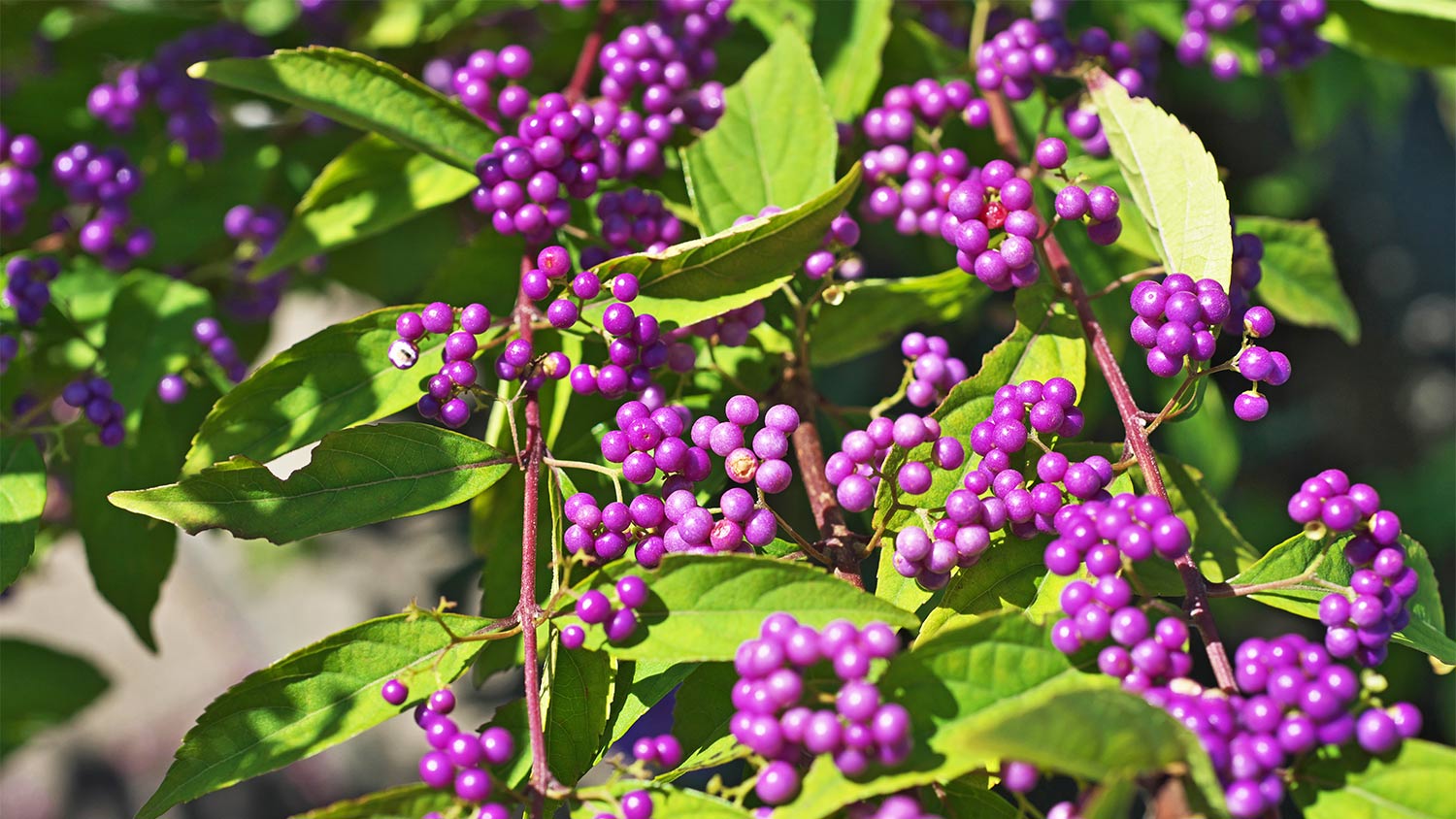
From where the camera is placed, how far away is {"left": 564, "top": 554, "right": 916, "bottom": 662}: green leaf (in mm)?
1288

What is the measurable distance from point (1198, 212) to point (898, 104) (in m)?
0.63

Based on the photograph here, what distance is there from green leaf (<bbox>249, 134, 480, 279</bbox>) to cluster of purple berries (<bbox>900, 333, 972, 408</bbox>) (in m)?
0.84

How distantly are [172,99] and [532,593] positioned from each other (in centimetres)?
153

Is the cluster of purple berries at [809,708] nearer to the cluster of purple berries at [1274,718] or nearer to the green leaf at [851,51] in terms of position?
the cluster of purple berries at [1274,718]

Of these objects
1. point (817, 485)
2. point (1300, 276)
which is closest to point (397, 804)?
point (817, 485)

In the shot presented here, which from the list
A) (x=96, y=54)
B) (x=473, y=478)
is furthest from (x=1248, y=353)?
(x=96, y=54)

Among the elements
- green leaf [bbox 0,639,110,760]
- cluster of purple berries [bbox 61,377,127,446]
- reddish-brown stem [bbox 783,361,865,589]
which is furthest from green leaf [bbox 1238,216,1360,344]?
green leaf [bbox 0,639,110,760]

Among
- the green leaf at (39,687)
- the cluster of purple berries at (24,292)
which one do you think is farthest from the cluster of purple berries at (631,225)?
the green leaf at (39,687)

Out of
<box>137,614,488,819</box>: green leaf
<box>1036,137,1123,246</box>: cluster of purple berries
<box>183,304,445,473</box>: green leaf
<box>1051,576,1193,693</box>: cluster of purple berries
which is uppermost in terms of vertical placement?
<box>1036,137,1123,246</box>: cluster of purple berries

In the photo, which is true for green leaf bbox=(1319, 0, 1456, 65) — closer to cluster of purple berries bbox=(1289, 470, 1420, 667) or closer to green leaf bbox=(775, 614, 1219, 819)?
cluster of purple berries bbox=(1289, 470, 1420, 667)

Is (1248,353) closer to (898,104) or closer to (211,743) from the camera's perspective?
(898,104)

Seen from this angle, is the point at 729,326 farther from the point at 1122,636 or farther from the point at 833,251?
the point at 1122,636

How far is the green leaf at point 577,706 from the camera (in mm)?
1451

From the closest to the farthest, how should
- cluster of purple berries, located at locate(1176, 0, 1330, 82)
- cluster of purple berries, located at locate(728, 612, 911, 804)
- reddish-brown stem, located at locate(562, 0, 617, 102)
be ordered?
1. cluster of purple berries, located at locate(728, 612, 911, 804)
2. reddish-brown stem, located at locate(562, 0, 617, 102)
3. cluster of purple berries, located at locate(1176, 0, 1330, 82)
